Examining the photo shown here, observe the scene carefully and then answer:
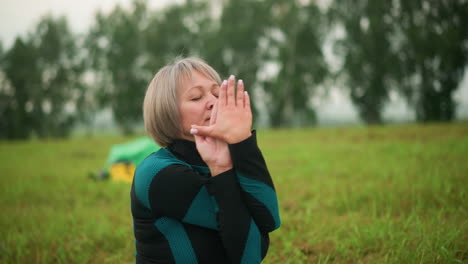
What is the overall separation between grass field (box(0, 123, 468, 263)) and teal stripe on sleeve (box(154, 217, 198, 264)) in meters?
1.08

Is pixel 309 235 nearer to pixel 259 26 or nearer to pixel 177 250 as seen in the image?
Result: pixel 177 250

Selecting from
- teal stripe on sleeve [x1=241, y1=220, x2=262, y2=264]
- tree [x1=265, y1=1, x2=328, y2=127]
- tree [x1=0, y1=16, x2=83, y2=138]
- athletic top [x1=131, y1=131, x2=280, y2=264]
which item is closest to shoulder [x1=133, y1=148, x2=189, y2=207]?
athletic top [x1=131, y1=131, x2=280, y2=264]

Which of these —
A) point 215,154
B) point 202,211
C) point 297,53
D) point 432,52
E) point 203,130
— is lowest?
point 202,211

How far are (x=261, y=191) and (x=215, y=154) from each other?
252 mm

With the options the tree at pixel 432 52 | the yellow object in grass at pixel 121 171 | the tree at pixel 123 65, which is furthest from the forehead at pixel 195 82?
the tree at pixel 123 65

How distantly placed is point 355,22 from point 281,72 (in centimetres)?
671

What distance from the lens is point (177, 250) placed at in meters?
1.35

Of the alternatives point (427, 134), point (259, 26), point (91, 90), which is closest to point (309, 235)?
point (427, 134)

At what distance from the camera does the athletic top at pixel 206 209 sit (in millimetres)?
1267

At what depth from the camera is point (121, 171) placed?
582cm

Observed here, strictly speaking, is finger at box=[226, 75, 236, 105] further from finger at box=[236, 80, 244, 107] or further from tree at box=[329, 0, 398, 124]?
tree at box=[329, 0, 398, 124]

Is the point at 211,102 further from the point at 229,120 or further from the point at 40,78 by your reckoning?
the point at 40,78

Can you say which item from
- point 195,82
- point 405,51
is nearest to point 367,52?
point 405,51

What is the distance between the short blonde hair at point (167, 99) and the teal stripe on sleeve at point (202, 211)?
355 mm
